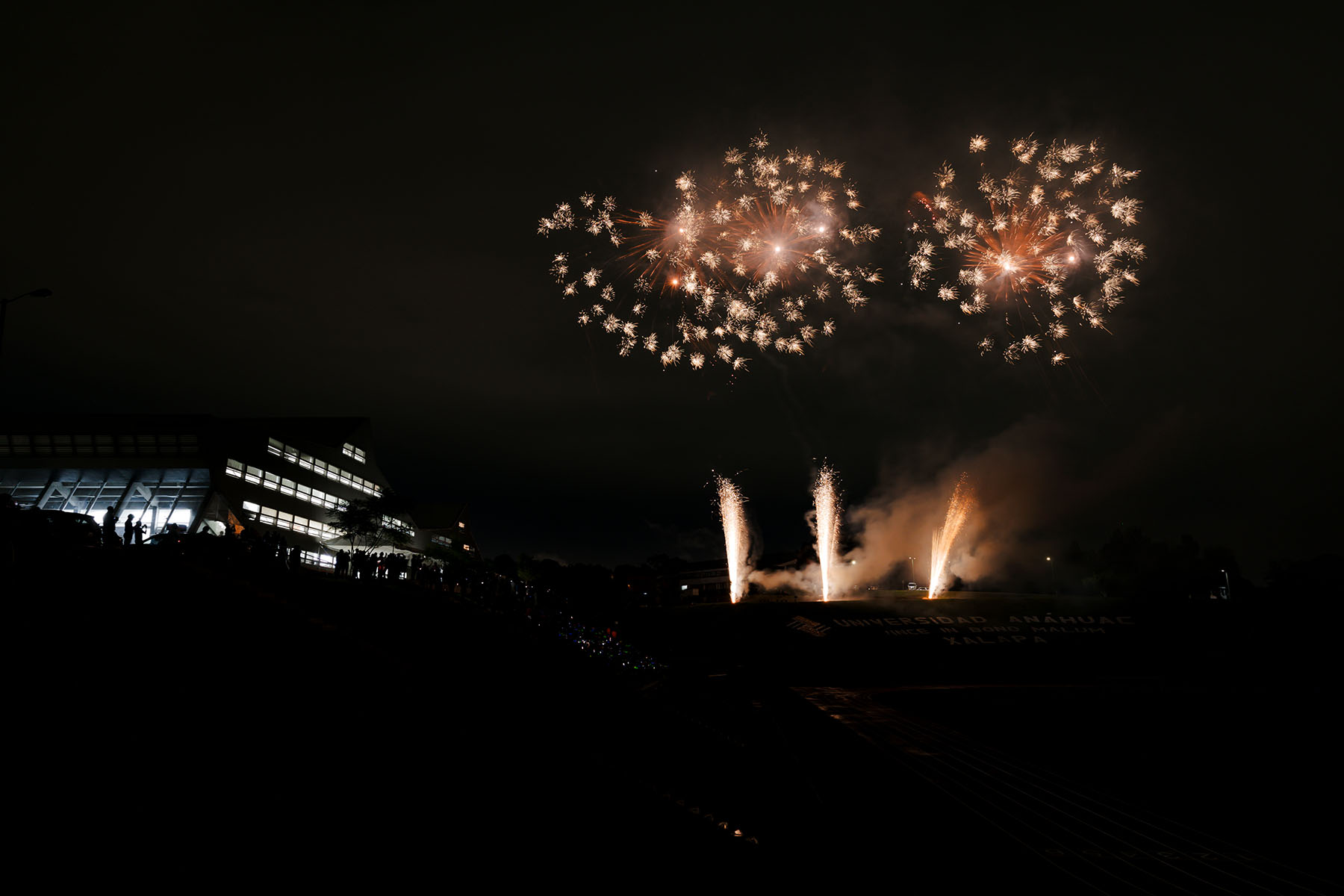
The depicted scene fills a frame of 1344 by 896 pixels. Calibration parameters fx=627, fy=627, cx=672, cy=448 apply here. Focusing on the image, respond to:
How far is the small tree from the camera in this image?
51.4 m

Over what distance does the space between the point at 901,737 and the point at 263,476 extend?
50.2 m

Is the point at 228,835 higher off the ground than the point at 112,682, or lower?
lower

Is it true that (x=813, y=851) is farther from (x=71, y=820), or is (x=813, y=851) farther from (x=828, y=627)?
(x=828, y=627)

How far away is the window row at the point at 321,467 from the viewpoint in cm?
5338

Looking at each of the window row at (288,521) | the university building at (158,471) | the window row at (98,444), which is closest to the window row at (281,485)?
the university building at (158,471)

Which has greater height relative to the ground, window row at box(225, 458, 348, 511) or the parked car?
window row at box(225, 458, 348, 511)

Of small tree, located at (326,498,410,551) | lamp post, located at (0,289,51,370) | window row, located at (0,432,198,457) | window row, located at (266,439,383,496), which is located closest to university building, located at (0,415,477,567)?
window row, located at (0,432,198,457)

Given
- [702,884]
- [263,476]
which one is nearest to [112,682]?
[702,884]

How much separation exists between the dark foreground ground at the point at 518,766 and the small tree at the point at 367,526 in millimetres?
33262

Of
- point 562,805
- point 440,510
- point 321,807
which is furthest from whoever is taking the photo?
point 440,510

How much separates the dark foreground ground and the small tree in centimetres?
3326

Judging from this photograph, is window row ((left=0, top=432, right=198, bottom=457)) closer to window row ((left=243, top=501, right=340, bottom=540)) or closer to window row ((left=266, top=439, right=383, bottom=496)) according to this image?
window row ((left=243, top=501, right=340, bottom=540))

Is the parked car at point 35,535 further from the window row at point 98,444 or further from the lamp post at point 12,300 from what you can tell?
the window row at point 98,444

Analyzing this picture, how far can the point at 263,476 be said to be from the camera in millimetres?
49875
